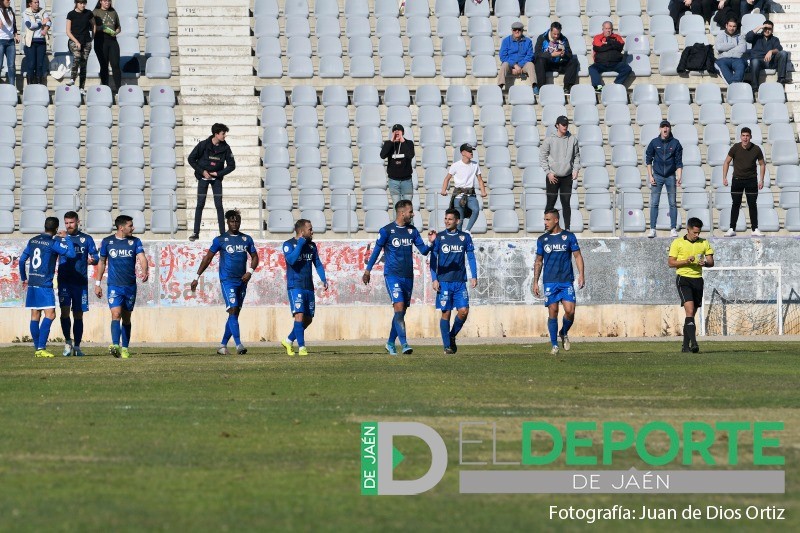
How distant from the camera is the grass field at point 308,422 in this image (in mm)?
7414

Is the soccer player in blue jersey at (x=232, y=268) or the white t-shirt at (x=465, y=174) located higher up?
the white t-shirt at (x=465, y=174)

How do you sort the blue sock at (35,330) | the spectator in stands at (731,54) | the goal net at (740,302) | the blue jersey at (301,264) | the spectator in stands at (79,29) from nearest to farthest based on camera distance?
the blue jersey at (301,264), the blue sock at (35,330), the goal net at (740,302), the spectator in stands at (79,29), the spectator in stands at (731,54)

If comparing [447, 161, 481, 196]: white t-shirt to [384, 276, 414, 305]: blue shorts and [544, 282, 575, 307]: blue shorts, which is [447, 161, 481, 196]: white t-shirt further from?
[384, 276, 414, 305]: blue shorts

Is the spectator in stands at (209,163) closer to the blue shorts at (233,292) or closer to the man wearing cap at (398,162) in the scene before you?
the man wearing cap at (398,162)

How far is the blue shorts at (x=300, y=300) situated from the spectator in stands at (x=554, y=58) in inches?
449

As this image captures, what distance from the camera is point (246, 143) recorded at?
3072cm

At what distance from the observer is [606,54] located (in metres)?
32.3

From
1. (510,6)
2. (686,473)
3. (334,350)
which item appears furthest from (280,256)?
(686,473)

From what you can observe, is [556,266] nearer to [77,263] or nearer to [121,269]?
[121,269]

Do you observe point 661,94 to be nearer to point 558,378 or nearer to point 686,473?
point 558,378

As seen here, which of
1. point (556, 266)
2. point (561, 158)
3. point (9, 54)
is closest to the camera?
point (556, 266)

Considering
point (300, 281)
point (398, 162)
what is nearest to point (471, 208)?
point (398, 162)

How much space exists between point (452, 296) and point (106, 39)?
483 inches

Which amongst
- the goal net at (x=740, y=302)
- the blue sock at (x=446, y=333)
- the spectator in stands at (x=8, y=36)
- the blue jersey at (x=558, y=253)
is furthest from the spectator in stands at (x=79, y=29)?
the goal net at (x=740, y=302)
